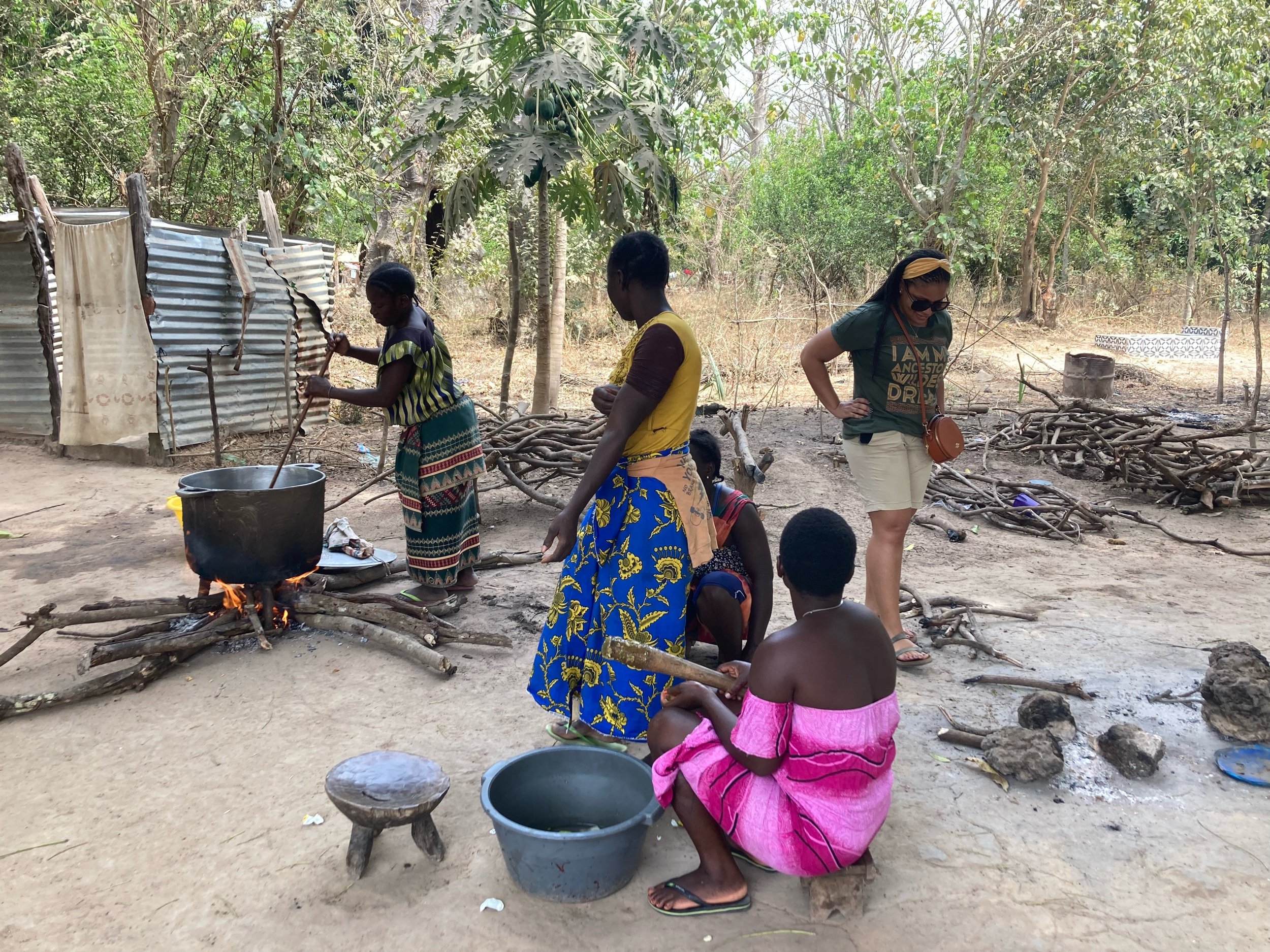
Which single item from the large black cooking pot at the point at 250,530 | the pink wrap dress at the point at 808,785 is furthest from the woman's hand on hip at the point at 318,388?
the pink wrap dress at the point at 808,785

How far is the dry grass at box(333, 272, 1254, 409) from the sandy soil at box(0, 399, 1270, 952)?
14.1 ft

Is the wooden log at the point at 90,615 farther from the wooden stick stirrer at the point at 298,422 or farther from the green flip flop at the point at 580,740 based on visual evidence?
the green flip flop at the point at 580,740

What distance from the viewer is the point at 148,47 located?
25.2ft

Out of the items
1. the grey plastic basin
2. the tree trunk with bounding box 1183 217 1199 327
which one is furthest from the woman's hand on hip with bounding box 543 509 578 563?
the tree trunk with bounding box 1183 217 1199 327

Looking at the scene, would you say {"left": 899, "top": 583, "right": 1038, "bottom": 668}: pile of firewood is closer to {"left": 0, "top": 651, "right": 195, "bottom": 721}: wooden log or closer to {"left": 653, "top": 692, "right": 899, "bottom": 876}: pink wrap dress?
{"left": 653, "top": 692, "right": 899, "bottom": 876}: pink wrap dress

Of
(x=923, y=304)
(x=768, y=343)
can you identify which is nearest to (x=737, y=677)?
(x=923, y=304)

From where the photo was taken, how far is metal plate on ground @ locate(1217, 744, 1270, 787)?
8.45 feet

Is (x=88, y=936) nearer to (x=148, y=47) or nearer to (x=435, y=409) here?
(x=435, y=409)

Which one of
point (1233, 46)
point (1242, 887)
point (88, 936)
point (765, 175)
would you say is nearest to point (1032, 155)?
point (1233, 46)

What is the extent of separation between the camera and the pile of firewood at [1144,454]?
6012mm

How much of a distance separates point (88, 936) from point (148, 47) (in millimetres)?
8201

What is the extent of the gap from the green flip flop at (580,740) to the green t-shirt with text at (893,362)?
1.57 meters

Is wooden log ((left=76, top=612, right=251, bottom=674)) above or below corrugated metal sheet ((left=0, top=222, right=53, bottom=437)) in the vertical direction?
below

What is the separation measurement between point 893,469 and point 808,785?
1.70 m
